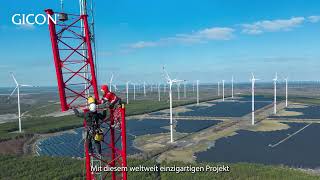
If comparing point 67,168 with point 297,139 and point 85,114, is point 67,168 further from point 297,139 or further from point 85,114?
point 297,139

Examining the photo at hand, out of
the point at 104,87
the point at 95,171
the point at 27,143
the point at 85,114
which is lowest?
the point at 27,143

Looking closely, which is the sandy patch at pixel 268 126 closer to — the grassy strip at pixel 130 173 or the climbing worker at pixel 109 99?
the grassy strip at pixel 130 173

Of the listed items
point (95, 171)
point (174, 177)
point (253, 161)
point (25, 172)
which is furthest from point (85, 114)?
point (253, 161)

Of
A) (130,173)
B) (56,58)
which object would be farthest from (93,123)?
(130,173)

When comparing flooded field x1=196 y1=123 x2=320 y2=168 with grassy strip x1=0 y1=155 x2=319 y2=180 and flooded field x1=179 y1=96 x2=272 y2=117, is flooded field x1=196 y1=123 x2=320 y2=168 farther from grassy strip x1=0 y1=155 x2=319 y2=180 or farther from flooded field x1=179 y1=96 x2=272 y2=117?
flooded field x1=179 y1=96 x2=272 y2=117

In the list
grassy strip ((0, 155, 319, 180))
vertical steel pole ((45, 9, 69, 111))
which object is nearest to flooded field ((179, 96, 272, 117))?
grassy strip ((0, 155, 319, 180))

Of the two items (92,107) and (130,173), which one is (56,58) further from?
(130,173)
